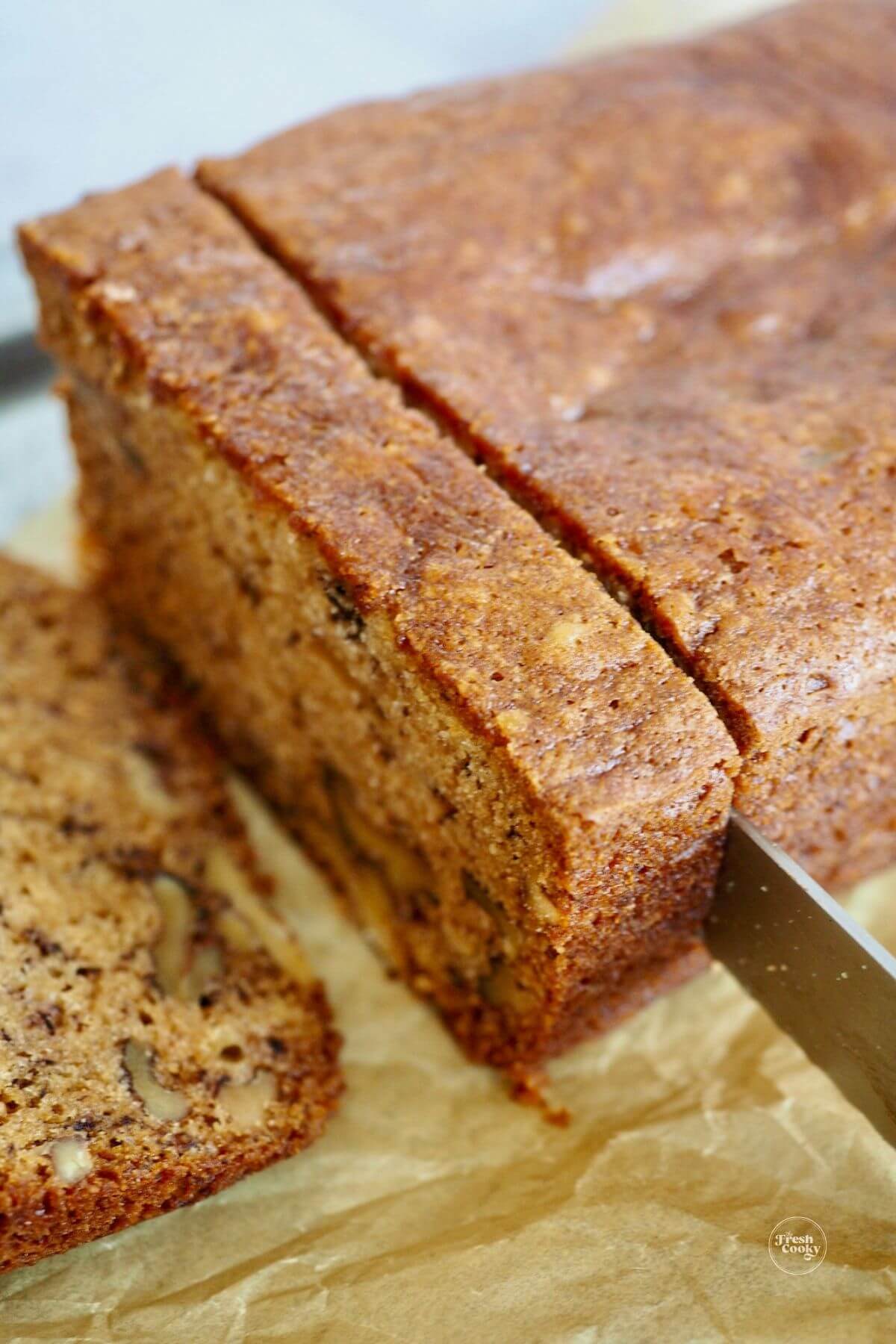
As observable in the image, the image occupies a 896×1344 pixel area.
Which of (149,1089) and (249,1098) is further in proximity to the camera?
(249,1098)

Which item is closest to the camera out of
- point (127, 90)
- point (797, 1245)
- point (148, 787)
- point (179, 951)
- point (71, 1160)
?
point (71, 1160)

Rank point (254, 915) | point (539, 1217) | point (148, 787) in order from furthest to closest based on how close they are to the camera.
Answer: point (148, 787)
point (254, 915)
point (539, 1217)

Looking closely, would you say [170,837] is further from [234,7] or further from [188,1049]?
[234,7]

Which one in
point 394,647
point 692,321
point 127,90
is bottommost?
point 394,647

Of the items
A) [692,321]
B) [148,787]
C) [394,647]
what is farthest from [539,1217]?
[692,321]

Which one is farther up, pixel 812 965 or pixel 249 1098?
pixel 812 965

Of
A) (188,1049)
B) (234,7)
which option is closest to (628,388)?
(188,1049)

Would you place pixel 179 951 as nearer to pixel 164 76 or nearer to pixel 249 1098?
pixel 249 1098

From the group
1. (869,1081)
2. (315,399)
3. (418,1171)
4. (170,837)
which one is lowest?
(418,1171)
